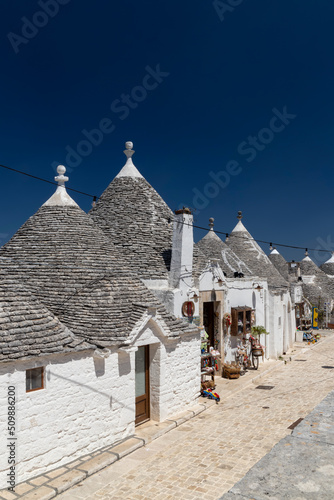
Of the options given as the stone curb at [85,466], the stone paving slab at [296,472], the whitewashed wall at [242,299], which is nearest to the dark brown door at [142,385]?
the stone curb at [85,466]

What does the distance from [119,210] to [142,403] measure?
667 cm

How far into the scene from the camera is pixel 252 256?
2173 cm

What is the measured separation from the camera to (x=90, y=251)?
1080 cm

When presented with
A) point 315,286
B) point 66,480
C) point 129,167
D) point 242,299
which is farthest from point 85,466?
point 315,286

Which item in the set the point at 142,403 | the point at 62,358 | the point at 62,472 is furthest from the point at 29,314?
the point at 142,403

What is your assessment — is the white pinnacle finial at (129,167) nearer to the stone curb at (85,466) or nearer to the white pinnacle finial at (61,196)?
the white pinnacle finial at (61,196)

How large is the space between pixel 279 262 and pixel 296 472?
30381 mm

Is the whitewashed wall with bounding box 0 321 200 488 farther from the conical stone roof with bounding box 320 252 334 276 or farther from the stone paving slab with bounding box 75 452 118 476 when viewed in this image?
the conical stone roof with bounding box 320 252 334 276

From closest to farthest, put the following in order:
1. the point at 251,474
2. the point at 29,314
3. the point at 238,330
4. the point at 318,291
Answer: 1. the point at 251,474
2. the point at 29,314
3. the point at 238,330
4. the point at 318,291

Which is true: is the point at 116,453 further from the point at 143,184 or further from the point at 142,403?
the point at 143,184

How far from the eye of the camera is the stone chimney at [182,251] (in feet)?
39.7

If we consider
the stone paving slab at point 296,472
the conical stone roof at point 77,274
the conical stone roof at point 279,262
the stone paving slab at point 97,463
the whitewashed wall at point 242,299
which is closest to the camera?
the stone paving slab at point 296,472

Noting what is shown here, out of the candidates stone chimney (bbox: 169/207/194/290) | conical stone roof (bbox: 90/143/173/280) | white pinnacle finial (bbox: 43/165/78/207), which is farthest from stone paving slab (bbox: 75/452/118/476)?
white pinnacle finial (bbox: 43/165/78/207)

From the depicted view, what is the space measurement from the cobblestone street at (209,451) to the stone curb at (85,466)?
0.11 meters
